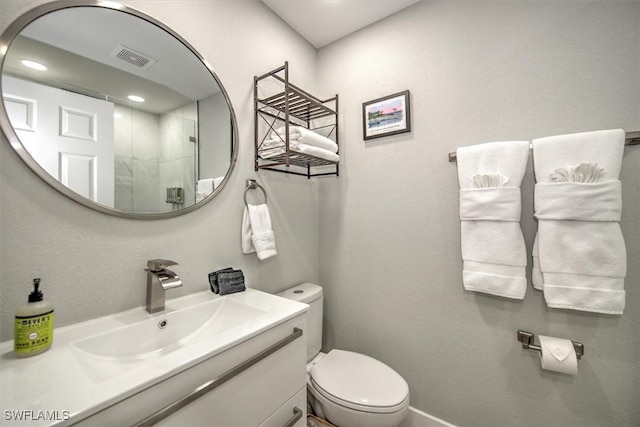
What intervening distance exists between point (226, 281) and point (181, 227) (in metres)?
0.30

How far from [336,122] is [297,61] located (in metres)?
0.48

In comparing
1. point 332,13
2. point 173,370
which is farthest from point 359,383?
point 332,13

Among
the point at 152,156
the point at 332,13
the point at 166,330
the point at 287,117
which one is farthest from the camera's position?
the point at 332,13

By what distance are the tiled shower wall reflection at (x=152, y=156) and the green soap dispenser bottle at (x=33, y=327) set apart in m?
0.35

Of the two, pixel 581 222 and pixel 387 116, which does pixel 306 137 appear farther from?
pixel 581 222

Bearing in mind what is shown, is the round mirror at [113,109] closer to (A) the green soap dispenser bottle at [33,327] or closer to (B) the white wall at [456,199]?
(A) the green soap dispenser bottle at [33,327]

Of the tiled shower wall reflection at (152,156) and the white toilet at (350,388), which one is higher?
the tiled shower wall reflection at (152,156)

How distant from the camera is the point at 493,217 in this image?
1.10 m

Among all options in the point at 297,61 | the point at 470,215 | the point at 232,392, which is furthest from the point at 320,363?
the point at 297,61

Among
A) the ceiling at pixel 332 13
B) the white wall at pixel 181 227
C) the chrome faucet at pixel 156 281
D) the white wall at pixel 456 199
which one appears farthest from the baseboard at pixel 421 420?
the ceiling at pixel 332 13

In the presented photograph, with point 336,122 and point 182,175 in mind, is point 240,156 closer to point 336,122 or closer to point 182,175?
point 182,175

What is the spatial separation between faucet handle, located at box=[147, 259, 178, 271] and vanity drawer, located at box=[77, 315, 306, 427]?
42 cm

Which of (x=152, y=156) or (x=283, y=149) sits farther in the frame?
(x=283, y=149)

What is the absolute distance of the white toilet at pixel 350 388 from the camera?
103cm
